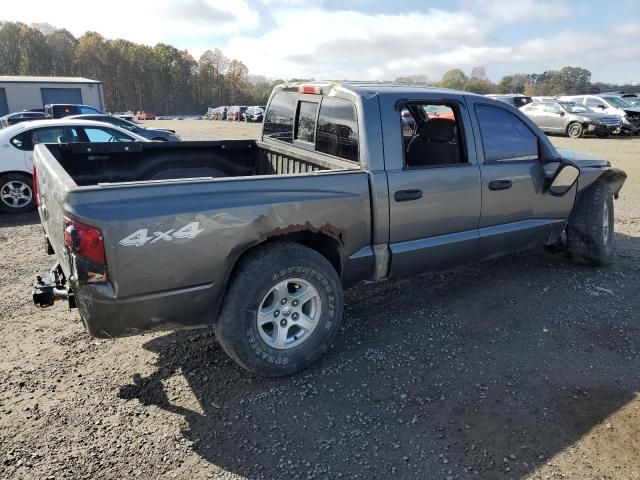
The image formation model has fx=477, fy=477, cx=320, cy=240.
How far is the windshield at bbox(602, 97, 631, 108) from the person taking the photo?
72.9ft

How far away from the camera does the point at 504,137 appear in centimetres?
420

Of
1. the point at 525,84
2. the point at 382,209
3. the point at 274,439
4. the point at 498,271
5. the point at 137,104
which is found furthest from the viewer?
the point at 137,104

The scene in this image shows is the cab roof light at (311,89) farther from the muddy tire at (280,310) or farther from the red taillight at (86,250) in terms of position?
the red taillight at (86,250)

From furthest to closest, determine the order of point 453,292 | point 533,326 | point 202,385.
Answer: point 453,292 < point 533,326 < point 202,385

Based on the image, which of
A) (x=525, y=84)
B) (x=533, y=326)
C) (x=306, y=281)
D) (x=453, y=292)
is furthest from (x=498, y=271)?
(x=525, y=84)

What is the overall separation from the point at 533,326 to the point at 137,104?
101033mm

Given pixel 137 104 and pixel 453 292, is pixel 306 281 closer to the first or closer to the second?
pixel 453 292

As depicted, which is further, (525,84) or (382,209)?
(525,84)

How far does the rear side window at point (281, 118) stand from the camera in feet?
14.6

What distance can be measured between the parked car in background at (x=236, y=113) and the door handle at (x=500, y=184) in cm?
4817

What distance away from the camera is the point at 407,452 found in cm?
256

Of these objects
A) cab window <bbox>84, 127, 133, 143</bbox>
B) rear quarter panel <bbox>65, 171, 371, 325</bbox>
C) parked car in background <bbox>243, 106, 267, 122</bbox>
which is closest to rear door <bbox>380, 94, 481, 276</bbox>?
rear quarter panel <bbox>65, 171, 371, 325</bbox>

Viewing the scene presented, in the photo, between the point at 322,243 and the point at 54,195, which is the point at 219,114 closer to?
the point at 322,243

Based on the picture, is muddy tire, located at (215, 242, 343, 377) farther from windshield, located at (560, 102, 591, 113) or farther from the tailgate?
windshield, located at (560, 102, 591, 113)
